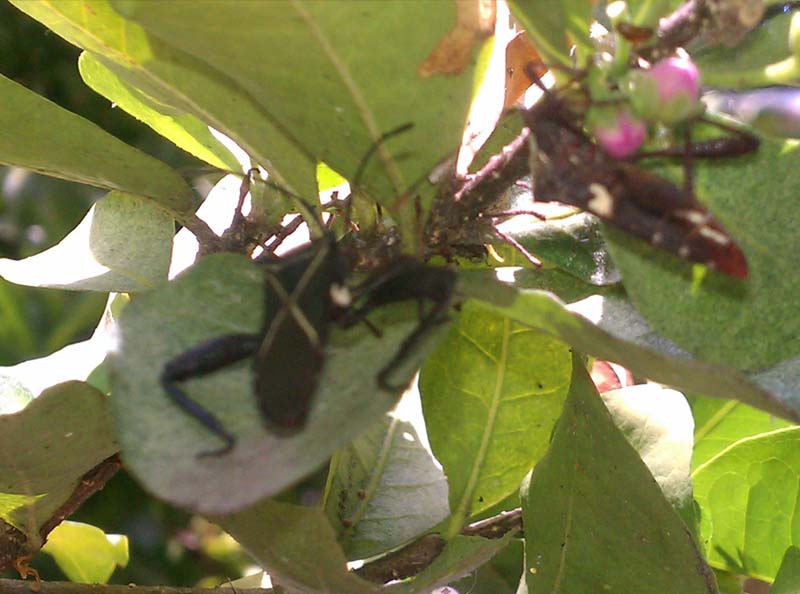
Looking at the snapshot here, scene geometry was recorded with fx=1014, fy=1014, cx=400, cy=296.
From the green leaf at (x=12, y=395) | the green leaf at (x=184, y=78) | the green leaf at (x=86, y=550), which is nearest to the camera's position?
the green leaf at (x=184, y=78)

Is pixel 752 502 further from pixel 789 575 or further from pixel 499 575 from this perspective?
pixel 499 575

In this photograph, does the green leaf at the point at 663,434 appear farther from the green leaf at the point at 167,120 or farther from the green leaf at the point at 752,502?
the green leaf at the point at 167,120

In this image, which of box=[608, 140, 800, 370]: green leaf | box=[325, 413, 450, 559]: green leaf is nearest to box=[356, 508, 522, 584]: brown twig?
box=[325, 413, 450, 559]: green leaf

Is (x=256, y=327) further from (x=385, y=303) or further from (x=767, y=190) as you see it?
(x=767, y=190)

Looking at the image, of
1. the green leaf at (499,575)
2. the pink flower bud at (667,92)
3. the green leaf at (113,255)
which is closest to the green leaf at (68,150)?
the green leaf at (113,255)

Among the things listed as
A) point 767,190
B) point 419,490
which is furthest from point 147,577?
point 767,190

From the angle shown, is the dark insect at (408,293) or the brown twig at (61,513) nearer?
the dark insect at (408,293)
